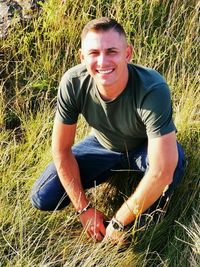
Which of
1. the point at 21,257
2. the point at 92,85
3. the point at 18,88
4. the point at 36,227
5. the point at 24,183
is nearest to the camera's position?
the point at 21,257

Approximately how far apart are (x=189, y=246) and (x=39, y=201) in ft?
2.76

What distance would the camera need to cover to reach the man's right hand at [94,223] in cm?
278

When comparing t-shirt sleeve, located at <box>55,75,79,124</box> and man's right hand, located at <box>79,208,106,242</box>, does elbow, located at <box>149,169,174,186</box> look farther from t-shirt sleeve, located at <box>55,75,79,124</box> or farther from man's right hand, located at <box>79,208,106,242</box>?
t-shirt sleeve, located at <box>55,75,79,124</box>

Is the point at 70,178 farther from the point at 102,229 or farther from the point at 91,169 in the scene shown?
the point at 102,229

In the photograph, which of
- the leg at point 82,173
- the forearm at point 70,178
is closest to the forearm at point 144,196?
the forearm at point 70,178

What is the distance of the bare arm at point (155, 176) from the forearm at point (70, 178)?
0.27 meters

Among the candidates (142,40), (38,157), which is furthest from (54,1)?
(38,157)

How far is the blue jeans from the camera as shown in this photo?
113 inches

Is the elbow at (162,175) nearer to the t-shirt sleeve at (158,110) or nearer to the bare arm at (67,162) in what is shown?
the t-shirt sleeve at (158,110)

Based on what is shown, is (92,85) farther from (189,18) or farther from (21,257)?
(189,18)

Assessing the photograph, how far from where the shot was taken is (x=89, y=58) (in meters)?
2.56

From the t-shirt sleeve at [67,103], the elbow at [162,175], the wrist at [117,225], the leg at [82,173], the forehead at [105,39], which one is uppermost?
the forehead at [105,39]

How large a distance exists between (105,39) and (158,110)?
1.37ft

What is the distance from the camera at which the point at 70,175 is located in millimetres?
2891
